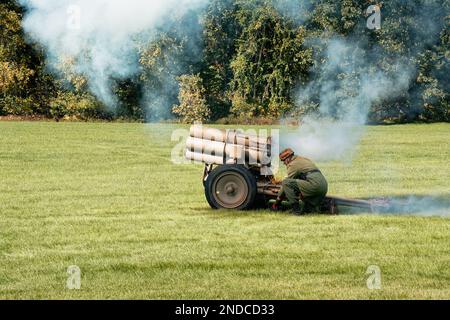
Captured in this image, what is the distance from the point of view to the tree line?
127ft

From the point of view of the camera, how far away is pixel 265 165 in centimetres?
1644

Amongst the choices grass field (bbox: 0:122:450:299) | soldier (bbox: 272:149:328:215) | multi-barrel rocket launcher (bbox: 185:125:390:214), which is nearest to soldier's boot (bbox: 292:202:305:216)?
soldier (bbox: 272:149:328:215)

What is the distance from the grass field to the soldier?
0.29 meters

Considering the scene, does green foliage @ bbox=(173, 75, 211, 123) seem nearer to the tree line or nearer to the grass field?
the tree line

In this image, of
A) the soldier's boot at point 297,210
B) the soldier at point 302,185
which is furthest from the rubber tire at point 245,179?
the soldier's boot at point 297,210

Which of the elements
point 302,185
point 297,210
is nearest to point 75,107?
point 297,210

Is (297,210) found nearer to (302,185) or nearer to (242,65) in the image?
(302,185)

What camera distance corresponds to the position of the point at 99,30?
32.7 m

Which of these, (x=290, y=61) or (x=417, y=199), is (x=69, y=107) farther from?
(x=417, y=199)

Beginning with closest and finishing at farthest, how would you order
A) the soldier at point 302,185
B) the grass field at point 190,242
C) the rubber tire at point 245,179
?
the grass field at point 190,242, the soldier at point 302,185, the rubber tire at point 245,179

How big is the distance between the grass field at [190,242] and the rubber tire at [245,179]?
274mm

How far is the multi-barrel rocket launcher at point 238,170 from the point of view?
640 inches

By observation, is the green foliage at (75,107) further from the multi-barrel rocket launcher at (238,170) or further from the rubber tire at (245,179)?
the rubber tire at (245,179)

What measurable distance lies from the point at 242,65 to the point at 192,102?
4.00m
